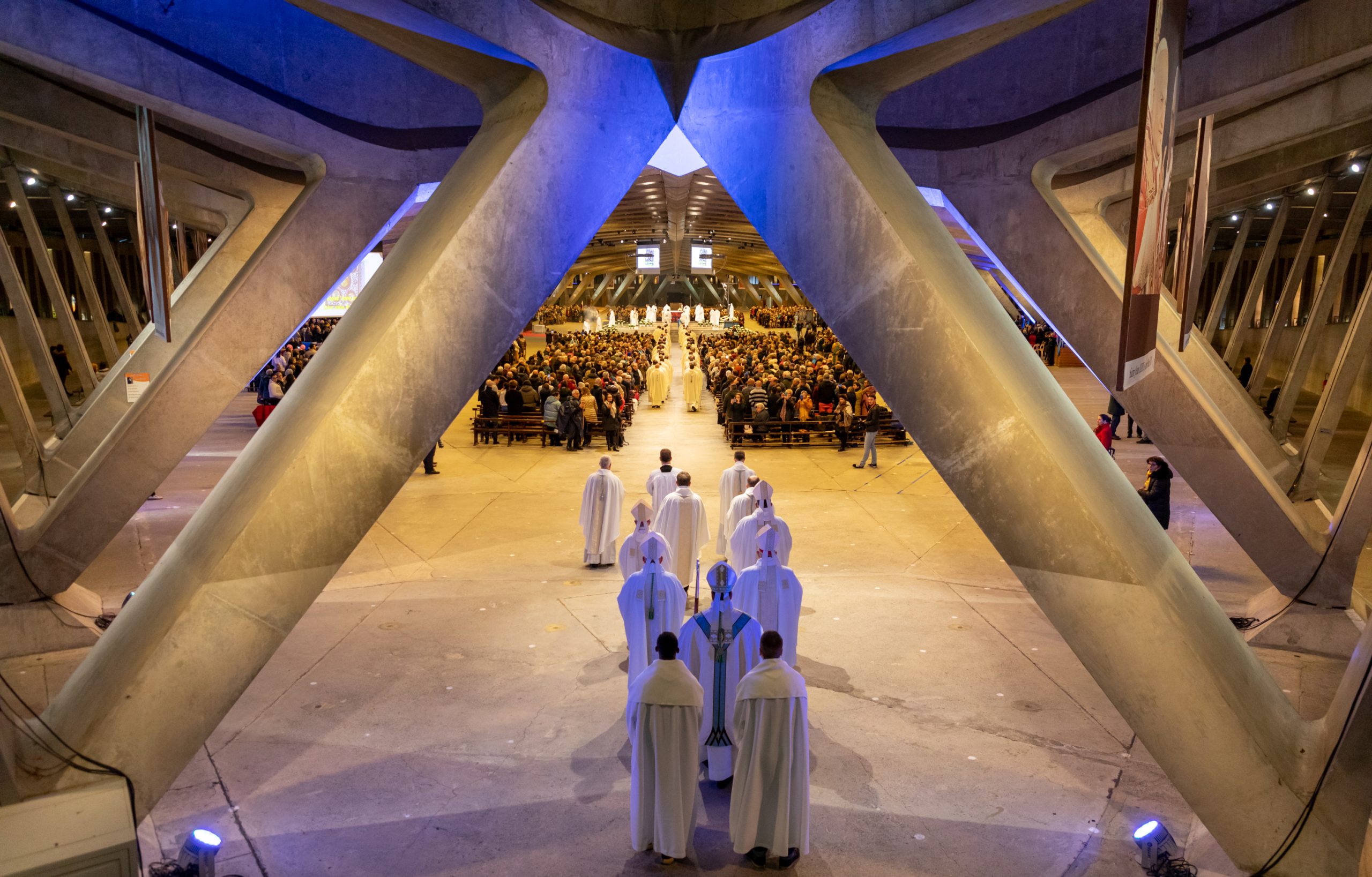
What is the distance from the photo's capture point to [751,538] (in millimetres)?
11391

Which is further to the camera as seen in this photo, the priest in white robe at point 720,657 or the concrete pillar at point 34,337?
the concrete pillar at point 34,337

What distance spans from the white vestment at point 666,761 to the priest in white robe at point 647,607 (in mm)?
1995

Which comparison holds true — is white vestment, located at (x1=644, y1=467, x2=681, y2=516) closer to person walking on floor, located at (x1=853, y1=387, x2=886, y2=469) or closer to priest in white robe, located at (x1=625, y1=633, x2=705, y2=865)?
priest in white robe, located at (x1=625, y1=633, x2=705, y2=865)

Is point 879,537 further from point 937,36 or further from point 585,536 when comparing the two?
point 937,36

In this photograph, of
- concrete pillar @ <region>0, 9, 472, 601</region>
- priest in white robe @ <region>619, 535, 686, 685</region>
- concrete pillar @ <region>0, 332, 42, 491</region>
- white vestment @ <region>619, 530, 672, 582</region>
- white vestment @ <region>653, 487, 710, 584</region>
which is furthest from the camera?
concrete pillar @ <region>0, 332, 42, 491</region>

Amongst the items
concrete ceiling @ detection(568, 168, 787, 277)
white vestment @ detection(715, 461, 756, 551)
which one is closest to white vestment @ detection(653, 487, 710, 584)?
white vestment @ detection(715, 461, 756, 551)

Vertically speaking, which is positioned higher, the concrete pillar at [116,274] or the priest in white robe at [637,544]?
the concrete pillar at [116,274]

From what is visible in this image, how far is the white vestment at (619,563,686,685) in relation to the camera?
27.9 ft

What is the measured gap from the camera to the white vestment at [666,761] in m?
6.33

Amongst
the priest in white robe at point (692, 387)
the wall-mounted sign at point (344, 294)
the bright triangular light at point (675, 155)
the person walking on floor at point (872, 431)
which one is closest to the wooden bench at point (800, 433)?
the person walking on floor at point (872, 431)

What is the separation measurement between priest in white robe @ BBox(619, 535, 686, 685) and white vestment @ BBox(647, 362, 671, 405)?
2338 cm

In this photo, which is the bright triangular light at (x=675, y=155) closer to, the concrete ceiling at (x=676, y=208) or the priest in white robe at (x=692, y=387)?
the concrete ceiling at (x=676, y=208)

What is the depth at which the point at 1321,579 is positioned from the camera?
10883mm

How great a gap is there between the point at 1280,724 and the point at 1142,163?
342cm
